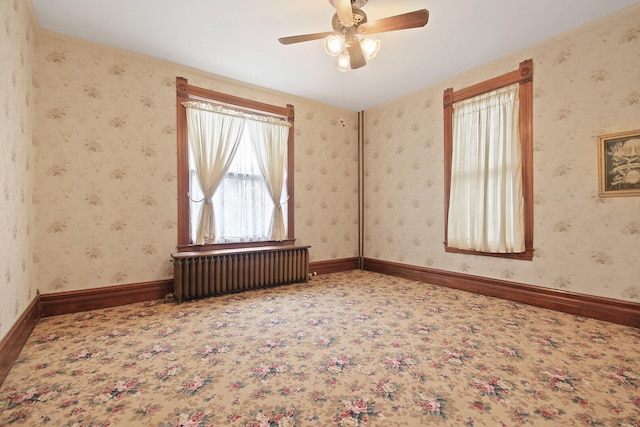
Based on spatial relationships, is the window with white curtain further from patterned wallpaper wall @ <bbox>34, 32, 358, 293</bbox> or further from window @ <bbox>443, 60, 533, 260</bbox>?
window @ <bbox>443, 60, 533, 260</bbox>

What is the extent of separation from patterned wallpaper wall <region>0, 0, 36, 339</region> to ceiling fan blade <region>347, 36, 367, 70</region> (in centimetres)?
237

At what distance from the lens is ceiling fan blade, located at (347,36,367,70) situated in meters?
2.50

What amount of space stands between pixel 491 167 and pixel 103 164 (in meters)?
4.45

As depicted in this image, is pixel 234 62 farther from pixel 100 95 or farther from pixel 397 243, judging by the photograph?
pixel 397 243

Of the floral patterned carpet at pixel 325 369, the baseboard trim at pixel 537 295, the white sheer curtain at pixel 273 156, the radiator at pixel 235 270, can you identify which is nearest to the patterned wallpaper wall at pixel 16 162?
the floral patterned carpet at pixel 325 369

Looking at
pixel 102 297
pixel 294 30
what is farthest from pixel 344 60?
pixel 102 297

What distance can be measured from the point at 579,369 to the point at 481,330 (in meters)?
0.71

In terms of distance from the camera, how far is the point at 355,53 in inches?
103

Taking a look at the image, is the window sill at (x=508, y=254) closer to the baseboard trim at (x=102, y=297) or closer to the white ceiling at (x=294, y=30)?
the white ceiling at (x=294, y=30)

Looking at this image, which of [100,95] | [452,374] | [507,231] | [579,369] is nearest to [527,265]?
[507,231]

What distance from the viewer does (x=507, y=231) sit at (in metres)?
3.47

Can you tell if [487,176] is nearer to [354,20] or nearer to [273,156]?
[354,20]

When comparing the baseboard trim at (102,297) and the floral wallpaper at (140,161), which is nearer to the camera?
the floral wallpaper at (140,161)

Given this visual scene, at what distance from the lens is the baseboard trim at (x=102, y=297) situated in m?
2.97
